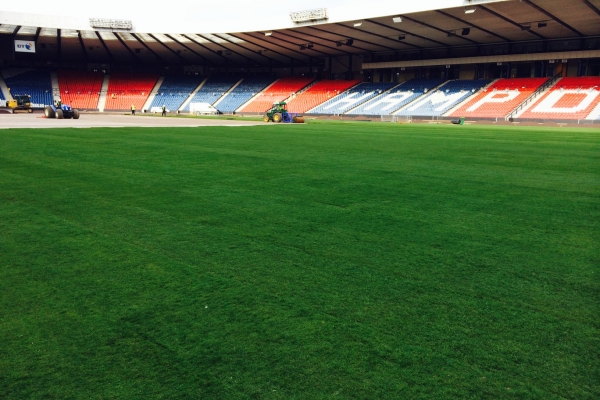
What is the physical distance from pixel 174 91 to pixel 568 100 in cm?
4687

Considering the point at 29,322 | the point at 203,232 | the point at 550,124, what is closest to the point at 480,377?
the point at 29,322

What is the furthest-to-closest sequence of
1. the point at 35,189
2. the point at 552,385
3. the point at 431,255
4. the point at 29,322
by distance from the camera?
the point at 35,189 → the point at 431,255 → the point at 29,322 → the point at 552,385

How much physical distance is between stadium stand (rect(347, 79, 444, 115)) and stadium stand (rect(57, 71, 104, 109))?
34823mm

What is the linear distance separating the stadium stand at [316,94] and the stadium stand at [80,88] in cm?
2565

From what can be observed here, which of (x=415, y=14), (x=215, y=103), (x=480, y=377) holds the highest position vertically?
(x=415, y=14)

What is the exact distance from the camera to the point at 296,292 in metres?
3.31

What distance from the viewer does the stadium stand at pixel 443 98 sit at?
141ft

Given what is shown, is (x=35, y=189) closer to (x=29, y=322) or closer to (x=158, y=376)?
(x=29, y=322)

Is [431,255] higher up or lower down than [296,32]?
lower down

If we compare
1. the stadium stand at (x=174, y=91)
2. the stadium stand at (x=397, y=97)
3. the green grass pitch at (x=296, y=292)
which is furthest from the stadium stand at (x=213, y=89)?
the green grass pitch at (x=296, y=292)

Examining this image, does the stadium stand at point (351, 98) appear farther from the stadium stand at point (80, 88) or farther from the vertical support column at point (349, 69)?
the stadium stand at point (80, 88)

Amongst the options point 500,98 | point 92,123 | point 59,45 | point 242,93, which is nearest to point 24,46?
point 59,45

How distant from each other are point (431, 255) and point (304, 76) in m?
61.1

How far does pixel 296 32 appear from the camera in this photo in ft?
150
